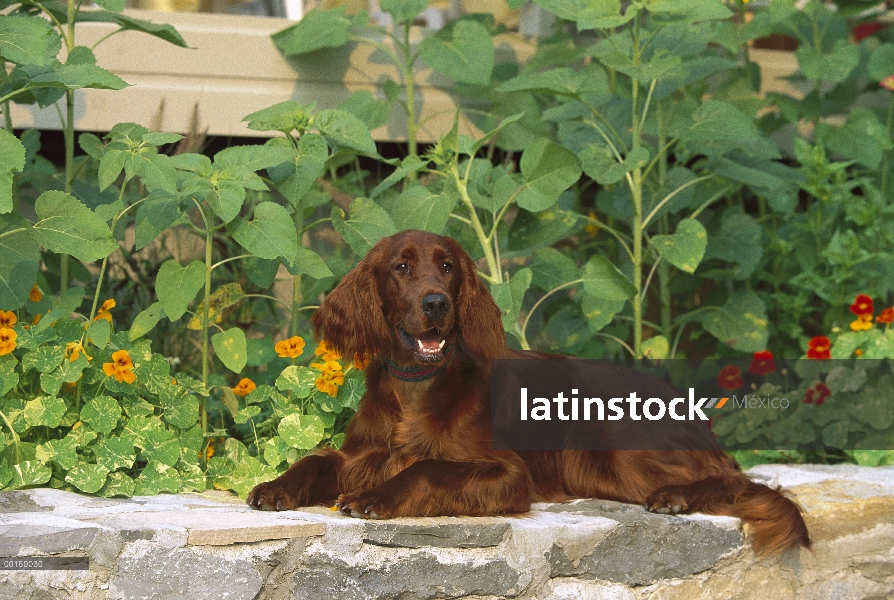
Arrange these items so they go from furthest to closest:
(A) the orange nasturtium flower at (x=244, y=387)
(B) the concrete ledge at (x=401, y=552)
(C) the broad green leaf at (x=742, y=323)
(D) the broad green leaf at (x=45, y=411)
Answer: (C) the broad green leaf at (x=742, y=323) → (A) the orange nasturtium flower at (x=244, y=387) → (D) the broad green leaf at (x=45, y=411) → (B) the concrete ledge at (x=401, y=552)

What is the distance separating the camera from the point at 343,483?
7.88ft

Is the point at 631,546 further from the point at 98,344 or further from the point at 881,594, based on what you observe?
the point at 98,344

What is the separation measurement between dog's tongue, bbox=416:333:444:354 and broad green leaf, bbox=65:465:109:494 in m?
0.83

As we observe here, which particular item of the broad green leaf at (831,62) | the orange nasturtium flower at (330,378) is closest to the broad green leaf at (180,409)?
the orange nasturtium flower at (330,378)

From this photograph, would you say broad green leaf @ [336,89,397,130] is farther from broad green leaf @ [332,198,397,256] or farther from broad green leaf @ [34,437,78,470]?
broad green leaf @ [34,437,78,470]

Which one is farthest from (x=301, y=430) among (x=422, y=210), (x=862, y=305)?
(x=862, y=305)

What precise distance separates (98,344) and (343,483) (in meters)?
0.74

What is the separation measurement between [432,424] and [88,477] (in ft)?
2.76

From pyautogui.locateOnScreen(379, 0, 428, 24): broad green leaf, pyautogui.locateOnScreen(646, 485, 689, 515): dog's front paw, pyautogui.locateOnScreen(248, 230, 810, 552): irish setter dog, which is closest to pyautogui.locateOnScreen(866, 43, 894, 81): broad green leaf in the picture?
pyautogui.locateOnScreen(379, 0, 428, 24): broad green leaf

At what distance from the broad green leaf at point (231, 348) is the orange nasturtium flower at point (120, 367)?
22cm

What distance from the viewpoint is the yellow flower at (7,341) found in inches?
98.7

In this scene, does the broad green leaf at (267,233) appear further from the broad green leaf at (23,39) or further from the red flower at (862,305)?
the red flower at (862,305)

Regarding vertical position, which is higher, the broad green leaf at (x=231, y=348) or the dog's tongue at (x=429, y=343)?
the dog's tongue at (x=429, y=343)

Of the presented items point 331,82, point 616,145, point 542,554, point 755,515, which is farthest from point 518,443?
point 331,82
